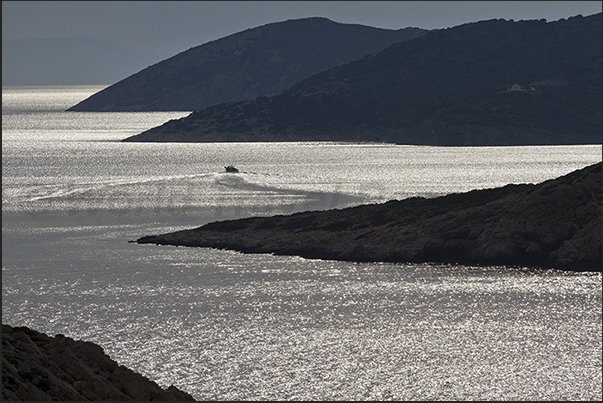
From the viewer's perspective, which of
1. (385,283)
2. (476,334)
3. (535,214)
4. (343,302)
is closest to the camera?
(476,334)

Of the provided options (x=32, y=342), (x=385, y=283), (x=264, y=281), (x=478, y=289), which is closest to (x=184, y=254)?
(x=264, y=281)

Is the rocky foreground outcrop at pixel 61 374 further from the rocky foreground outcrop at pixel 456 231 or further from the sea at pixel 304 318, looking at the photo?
the rocky foreground outcrop at pixel 456 231

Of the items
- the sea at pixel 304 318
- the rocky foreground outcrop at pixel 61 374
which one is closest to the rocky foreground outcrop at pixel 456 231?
the sea at pixel 304 318

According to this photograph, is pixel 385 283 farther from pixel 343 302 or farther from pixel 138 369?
pixel 138 369

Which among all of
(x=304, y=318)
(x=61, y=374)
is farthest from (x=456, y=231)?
(x=61, y=374)

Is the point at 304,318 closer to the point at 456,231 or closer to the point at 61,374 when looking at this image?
the point at 456,231

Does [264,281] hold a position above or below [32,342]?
below
